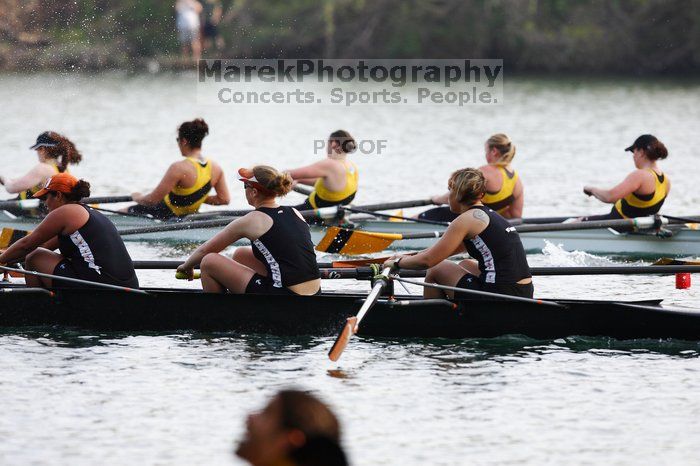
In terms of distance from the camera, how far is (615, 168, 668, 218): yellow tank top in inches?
476

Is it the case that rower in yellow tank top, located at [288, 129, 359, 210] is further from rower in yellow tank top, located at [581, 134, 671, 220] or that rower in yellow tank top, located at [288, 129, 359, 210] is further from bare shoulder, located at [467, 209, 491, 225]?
bare shoulder, located at [467, 209, 491, 225]

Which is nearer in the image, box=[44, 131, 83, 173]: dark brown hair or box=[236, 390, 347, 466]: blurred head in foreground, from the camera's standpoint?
box=[236, 390, 347, 466]: blurred head in foreground

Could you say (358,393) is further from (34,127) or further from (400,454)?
(34,127)

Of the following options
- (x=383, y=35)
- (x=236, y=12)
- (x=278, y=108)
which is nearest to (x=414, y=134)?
(x=278, y=108)

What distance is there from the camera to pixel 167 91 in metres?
38.2

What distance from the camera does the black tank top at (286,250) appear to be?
8.48 metres

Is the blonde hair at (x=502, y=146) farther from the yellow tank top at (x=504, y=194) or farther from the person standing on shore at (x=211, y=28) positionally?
the person standing on shore at (x=211, y=28)

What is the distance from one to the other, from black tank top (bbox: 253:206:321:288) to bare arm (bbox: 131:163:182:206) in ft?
12.7

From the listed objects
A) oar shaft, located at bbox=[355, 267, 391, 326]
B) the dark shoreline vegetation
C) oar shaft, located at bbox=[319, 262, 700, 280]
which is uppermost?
the dark shoreline vegetation

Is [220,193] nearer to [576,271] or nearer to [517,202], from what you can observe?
[517,202]

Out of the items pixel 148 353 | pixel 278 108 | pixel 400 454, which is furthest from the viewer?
pixel 278 108

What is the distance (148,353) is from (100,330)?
621 mm

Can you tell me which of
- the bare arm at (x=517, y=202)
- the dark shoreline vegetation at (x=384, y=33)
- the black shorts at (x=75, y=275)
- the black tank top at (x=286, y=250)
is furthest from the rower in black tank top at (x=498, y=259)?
the dark shoreline vegetation at (x=384, y=33)

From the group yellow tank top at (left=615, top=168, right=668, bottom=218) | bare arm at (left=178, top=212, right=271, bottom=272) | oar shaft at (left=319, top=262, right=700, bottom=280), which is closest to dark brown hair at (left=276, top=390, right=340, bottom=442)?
bare arm at (left=178, top=212, right=271, bottom=272)
